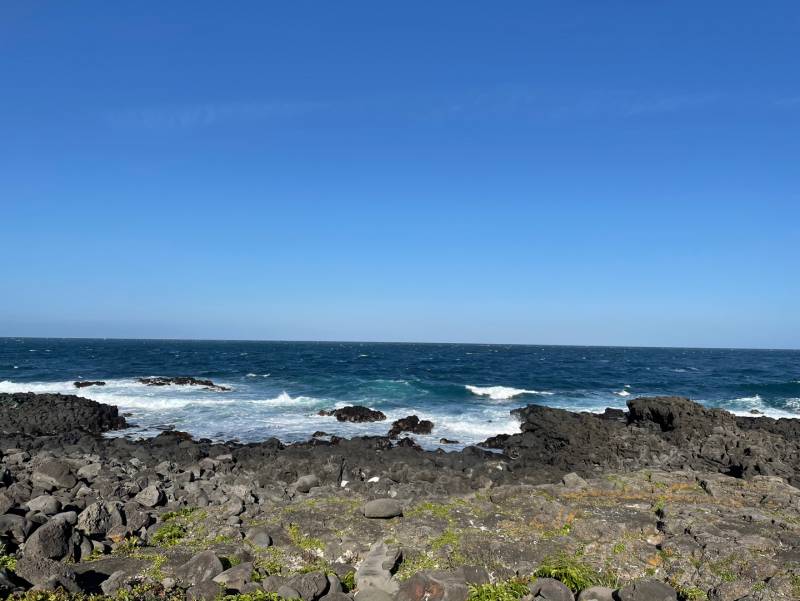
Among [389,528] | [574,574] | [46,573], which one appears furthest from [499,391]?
[46,573]

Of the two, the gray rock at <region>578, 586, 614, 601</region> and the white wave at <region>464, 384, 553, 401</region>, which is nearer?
the gray rock at <region>578, 586, 614, 601</region>

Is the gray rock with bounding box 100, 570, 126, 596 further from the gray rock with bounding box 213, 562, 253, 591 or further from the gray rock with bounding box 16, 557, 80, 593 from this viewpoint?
the gray rock with bounding box 213, 562, 253, 591

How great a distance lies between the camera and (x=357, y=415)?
30.8 m

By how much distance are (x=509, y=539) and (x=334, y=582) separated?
3.75 metres

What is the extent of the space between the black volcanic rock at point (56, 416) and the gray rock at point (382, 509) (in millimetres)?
19791

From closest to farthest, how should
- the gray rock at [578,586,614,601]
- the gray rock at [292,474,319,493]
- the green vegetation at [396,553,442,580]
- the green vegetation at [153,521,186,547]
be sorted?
the gray rock at [578,586,614,601]
the green vegetation at [396,553,442,580]
the green vegetation at [153,521,186,547]
the gray rock at [292,474,319,493]

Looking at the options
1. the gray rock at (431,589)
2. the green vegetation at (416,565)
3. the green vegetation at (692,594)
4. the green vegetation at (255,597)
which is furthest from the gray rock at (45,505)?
the green vegetation at (692,594)

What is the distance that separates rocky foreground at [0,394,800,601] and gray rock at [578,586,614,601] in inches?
1.0

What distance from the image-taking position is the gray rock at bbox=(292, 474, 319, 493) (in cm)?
1486

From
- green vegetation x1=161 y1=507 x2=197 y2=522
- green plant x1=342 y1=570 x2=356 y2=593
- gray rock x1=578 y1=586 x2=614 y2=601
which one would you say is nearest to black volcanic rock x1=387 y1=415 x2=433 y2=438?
green vegetation x1=161 y1=507 x2=197 y2=522

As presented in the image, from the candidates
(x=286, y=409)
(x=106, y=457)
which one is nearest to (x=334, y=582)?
(x=106, y=457)

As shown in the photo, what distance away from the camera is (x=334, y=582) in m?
9.01

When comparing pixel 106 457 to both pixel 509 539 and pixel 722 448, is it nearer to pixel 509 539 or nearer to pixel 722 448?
pixel 509 539

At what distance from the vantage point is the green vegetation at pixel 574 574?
9.12 meters
